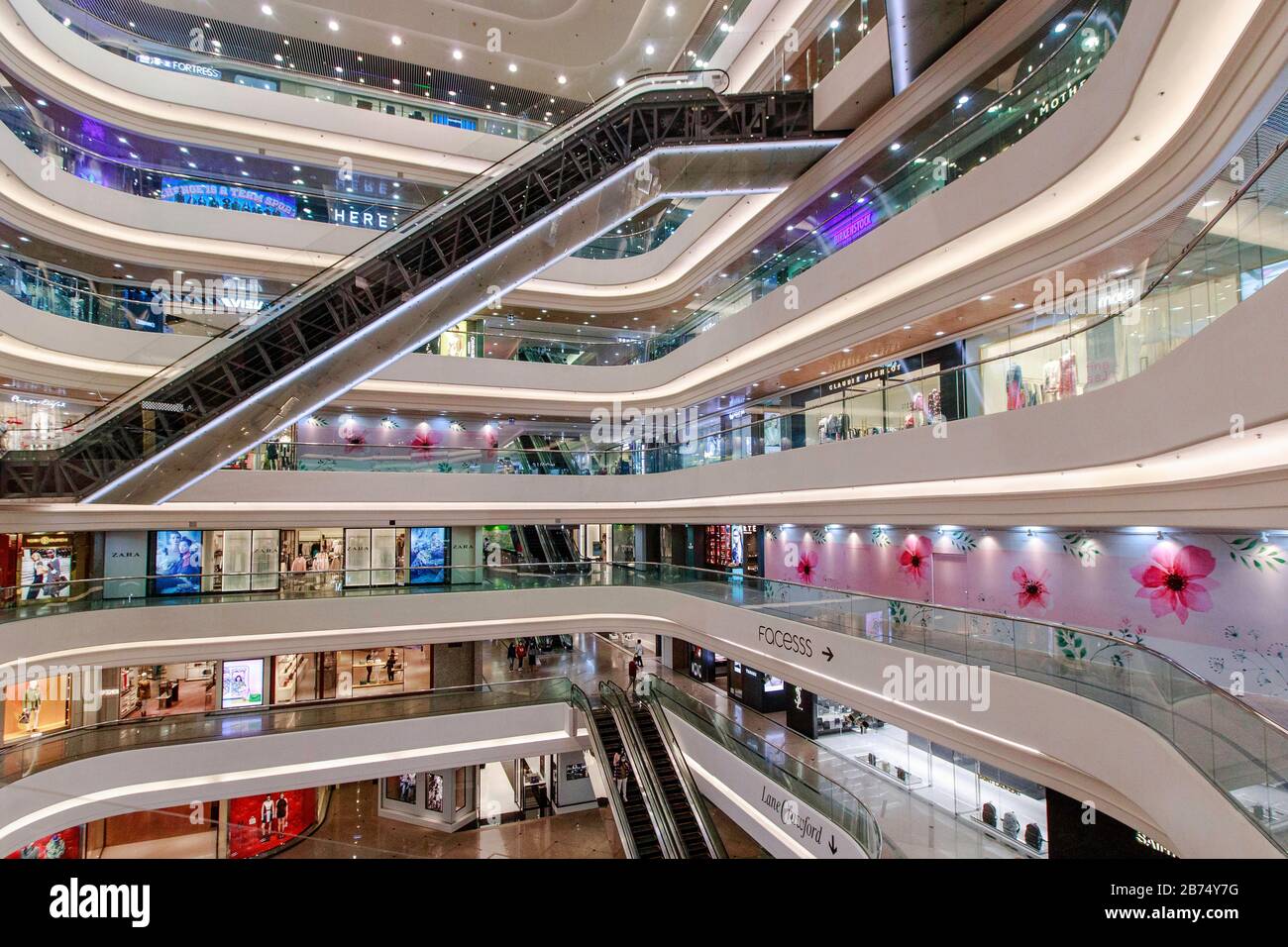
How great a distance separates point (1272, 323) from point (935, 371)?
5.38 metres

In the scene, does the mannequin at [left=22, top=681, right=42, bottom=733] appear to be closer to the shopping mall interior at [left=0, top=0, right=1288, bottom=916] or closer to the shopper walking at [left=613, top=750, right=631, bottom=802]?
the shopping mall interior at [left=0, top=0, right=1288, bottom=916]

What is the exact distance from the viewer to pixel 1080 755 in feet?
22.9

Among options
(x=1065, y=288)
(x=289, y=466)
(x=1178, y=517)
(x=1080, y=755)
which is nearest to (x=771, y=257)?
(x=1065, y=288)

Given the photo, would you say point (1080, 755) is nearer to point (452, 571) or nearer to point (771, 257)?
point (771, 257)

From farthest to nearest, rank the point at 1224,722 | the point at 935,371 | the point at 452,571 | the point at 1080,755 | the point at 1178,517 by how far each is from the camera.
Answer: the point at 452,571
the point at 935,371
the point at 1080,755
the point at 1178,517
the point at 1224,722

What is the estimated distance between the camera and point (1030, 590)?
10828 millimetres

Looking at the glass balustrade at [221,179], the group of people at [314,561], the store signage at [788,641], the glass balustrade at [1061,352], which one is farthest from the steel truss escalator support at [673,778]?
the glass balustrade at [221,179]

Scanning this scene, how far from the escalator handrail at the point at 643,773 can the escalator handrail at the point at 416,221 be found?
11322 mm

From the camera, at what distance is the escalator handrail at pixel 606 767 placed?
44.1ft

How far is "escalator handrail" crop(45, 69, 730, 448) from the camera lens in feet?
32.1

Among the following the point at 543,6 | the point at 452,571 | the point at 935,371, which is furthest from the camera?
the point at 452,571

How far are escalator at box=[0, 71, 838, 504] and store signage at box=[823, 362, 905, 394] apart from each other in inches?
169

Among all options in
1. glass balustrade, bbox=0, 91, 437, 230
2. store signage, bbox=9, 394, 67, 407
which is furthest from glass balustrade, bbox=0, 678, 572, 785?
glass balustrade, bbox=0, 91, 437, 230
